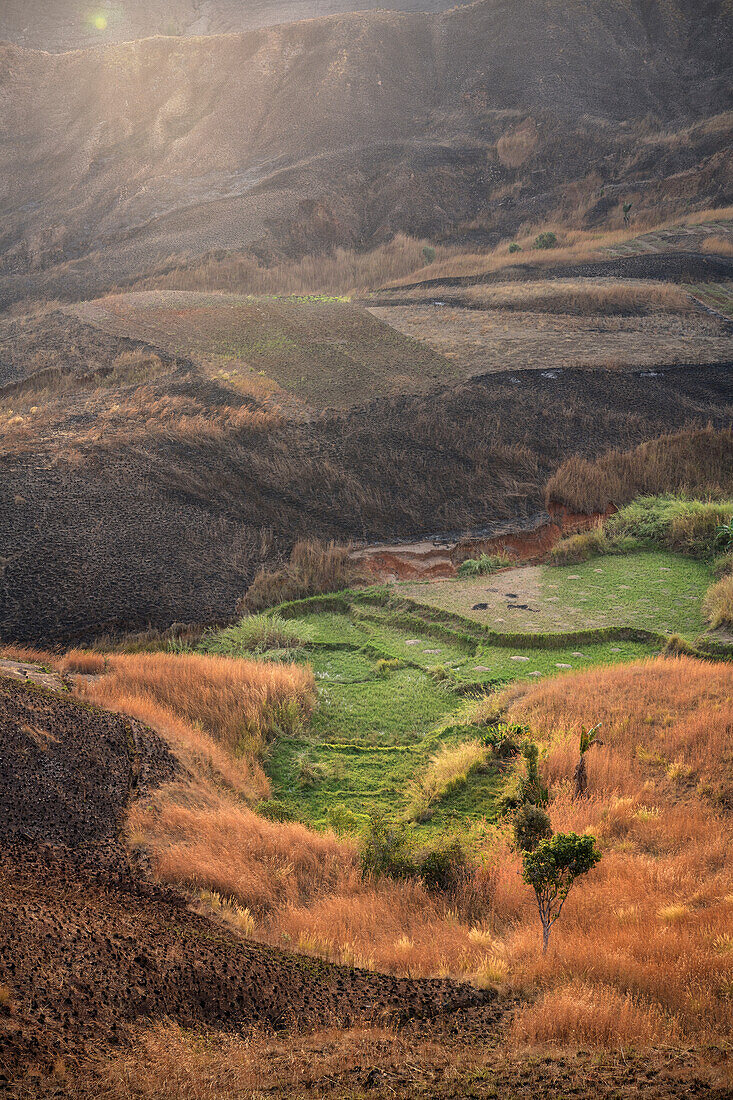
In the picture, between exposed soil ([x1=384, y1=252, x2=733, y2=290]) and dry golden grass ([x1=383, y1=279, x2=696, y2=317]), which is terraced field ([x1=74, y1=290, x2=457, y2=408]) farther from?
exposed soil ([x1=384, y1=252, x2=733, y2=290])

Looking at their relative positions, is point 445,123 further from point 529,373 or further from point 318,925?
point 318,925

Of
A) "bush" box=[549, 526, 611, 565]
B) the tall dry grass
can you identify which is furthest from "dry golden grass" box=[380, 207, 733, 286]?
"bush" box=[549, 526, 611, 565]

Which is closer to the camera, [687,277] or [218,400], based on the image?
[218,400]

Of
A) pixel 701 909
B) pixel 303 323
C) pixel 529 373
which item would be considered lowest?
pixel 701 909

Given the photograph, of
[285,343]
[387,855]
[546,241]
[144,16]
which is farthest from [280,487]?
[144,16]

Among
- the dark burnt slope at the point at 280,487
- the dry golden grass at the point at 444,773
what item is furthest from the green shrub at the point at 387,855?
the dark burnt slope at the point at 280,487

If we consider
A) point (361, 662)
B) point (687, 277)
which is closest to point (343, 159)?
point (687, 277)

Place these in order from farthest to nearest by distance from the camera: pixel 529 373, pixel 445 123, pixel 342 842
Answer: pixel 445 123 < pixel 529 373 < pixel 342 842
